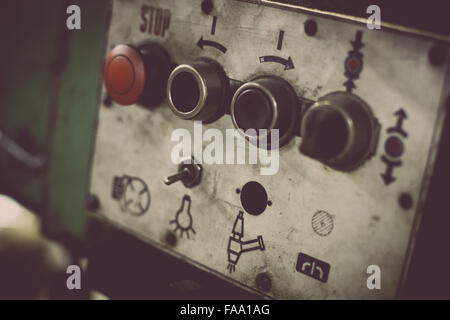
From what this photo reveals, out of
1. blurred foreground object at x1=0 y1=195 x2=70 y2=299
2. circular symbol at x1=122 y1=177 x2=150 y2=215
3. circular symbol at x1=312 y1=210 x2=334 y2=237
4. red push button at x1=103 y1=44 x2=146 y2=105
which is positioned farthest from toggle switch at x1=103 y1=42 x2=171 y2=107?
blurred foreground object at x1=0 y1=195 x2=70 y2=299

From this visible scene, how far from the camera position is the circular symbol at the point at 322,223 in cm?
52

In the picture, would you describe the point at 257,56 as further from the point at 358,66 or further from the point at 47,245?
the point at 47,245

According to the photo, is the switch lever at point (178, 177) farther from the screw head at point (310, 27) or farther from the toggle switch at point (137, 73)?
the screw head at point (310, 27)

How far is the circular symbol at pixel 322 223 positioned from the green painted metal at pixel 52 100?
59cm

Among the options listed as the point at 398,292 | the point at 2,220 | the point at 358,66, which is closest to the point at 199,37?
the point at 358,66

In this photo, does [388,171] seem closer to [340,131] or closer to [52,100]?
[340,131]

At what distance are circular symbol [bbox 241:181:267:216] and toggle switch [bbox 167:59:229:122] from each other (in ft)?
0.28

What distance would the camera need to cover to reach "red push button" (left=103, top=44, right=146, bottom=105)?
1.95ft

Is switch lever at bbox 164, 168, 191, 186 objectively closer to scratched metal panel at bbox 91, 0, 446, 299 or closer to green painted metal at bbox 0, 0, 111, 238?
scratched metal panel at bbox 91, 0, 446, 299

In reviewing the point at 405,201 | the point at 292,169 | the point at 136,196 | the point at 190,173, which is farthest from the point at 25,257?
the point at 405,201

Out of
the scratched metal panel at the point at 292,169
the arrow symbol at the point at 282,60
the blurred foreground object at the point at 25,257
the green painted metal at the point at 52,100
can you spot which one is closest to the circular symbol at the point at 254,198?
the scratched metal panel at the point at 292,169

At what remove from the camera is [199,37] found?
59cm

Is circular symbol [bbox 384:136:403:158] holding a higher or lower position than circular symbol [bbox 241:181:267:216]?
higher

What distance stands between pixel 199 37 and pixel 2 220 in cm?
67
